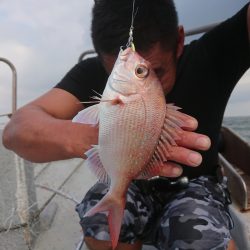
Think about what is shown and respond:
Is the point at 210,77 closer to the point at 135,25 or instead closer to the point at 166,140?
the point at 135,25

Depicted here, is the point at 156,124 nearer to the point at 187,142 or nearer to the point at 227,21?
the point at 187,142

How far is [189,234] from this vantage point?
1.88 meters

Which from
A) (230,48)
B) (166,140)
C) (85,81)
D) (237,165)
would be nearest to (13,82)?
(85,81)

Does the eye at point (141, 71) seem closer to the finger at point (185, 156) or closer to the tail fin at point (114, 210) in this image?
the finger at point (185, 156)

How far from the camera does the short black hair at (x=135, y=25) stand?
6.54 ft

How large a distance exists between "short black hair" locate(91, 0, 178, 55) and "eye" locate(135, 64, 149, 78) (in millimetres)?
488

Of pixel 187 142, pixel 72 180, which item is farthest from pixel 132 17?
pixel 72 180

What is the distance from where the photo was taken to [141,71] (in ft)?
4.97

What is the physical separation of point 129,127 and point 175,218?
2.17ft

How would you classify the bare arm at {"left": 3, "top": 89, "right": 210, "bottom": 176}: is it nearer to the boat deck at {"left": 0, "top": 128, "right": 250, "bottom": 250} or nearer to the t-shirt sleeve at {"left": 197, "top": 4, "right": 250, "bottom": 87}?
the t-shirt sleeve at {"left": 197, "top": 4, "right": 250, "bottom": 87}

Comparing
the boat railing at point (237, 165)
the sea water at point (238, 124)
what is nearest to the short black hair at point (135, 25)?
→ the boat railing at point (237, 165)

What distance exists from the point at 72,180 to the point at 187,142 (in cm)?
246

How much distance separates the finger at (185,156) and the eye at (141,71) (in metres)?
0.26

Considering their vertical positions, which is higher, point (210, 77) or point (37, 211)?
point (210, 77)
